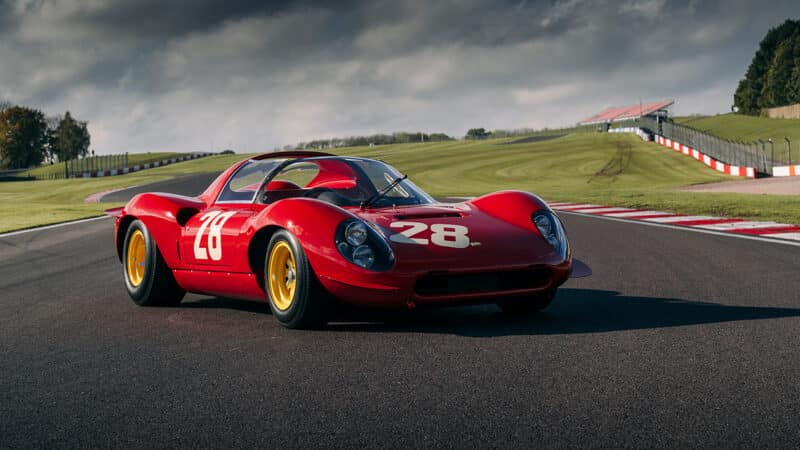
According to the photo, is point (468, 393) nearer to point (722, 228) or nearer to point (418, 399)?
point (418, 399)

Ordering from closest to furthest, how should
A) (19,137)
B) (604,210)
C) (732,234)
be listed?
(732,234)
(604,210)
(19,137)

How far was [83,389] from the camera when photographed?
427 cm

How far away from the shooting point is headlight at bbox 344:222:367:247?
17.9 feet

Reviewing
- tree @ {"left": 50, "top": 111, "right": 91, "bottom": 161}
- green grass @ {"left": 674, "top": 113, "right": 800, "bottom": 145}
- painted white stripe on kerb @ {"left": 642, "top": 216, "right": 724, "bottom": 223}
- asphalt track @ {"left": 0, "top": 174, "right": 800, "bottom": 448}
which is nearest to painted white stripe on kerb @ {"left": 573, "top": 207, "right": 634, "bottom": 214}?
painted white stripe on kerb @ {"left": 642, "top": 216, "right": 724, "bottom": 223}

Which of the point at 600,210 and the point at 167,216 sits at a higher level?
the point at 167,216

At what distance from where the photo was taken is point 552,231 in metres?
6.12

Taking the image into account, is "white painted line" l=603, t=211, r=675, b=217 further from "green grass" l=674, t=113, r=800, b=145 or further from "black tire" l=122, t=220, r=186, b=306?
"green grass" l=674, t=113, r=800, b=145

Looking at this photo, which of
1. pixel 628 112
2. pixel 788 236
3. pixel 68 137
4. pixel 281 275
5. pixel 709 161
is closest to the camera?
Answer: pixel 281 275

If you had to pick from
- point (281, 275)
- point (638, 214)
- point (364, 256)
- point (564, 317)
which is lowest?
point (564, 317)

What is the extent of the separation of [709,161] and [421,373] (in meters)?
42.8

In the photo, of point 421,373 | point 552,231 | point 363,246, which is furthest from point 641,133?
point 421,373

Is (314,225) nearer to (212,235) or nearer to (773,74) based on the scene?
(212,235)

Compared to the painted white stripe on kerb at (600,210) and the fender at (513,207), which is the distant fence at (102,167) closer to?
the painted white stripe on kerb at (600,210)

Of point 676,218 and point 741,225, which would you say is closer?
point 741,225
